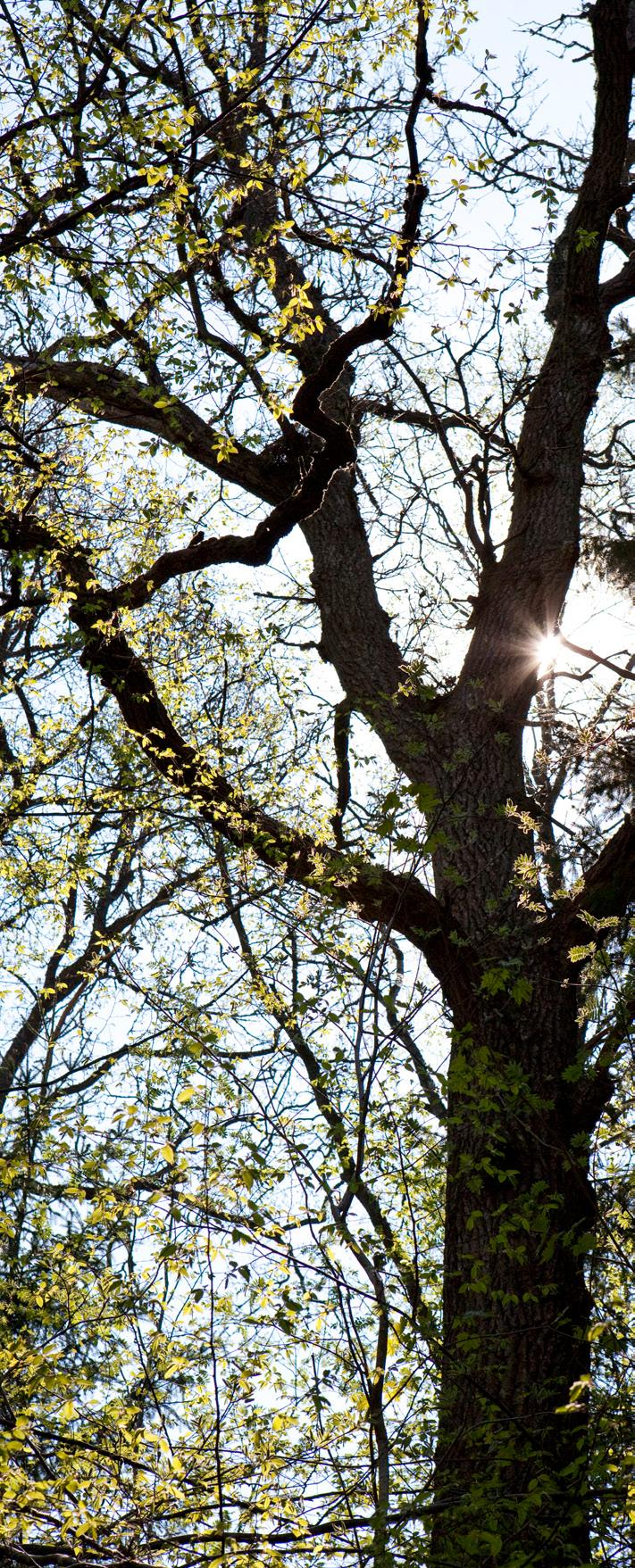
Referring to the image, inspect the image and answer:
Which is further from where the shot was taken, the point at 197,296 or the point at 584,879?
the point at 197,296

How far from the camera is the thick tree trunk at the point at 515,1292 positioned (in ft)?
11.4

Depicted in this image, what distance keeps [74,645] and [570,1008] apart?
11.5 ft

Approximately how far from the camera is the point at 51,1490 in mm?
3705

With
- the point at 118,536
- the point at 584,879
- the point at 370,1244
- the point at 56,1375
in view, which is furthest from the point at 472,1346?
the point at 118,536

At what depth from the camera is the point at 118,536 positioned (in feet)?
28.4

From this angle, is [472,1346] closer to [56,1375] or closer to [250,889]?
[56,1375]

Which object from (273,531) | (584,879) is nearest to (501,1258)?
(584,879)

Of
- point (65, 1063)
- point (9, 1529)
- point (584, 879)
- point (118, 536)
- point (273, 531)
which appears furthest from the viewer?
point (65, 1063)

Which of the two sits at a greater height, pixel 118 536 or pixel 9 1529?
pixel 118 536

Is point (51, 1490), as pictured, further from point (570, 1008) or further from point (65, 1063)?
point (65, 1063)

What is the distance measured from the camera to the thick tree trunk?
3.48m

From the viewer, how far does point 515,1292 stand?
4422 millimetres

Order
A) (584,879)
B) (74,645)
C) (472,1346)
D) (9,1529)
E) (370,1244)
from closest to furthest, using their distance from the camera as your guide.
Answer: (9,1529)
(472,1346)
(370,1244)
(584,879)
(74,645)

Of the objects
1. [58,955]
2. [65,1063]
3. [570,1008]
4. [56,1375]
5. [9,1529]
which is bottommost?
[9,1529]
